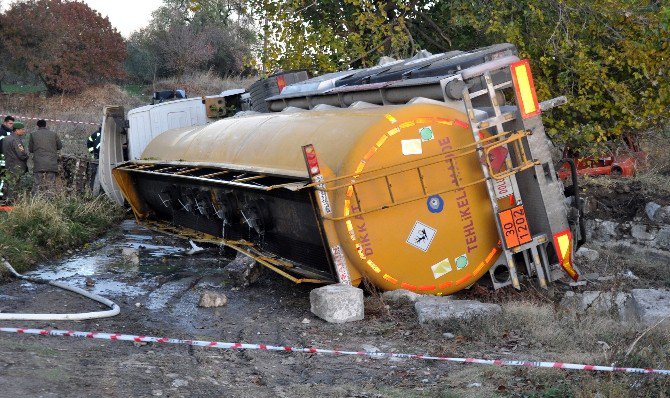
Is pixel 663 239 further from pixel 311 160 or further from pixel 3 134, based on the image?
pixel 3 134

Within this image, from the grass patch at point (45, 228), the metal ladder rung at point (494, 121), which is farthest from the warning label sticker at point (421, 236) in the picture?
the grass patch at point (45, 228)

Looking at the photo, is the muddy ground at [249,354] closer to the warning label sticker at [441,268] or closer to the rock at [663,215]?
the warning label sticker at [441,268]

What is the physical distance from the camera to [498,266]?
858 centimetres

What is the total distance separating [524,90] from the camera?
8.41 metres

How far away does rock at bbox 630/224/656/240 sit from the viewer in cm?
1430

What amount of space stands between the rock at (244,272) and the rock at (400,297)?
1999 millimetres

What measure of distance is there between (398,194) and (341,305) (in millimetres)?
1131

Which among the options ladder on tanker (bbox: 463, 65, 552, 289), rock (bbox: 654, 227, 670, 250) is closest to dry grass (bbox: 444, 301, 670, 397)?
ladder on tanker (bbox: 463, 65, 552, 289)

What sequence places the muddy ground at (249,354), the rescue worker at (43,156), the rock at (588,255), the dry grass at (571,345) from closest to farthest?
the dry grass at (571,345), the muddy ground at (249,354), the rock at (588,255), the rescue worker at (43,156)

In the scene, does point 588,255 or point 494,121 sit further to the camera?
point 588,255

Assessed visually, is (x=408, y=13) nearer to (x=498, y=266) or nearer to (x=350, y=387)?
(x=498, y=266)

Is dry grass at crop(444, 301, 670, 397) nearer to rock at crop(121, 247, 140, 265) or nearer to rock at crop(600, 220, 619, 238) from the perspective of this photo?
rock at crop(121, 247, 140, 265)

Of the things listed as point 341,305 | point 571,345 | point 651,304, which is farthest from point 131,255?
point 571,345

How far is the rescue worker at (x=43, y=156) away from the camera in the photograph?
14.1 meters
